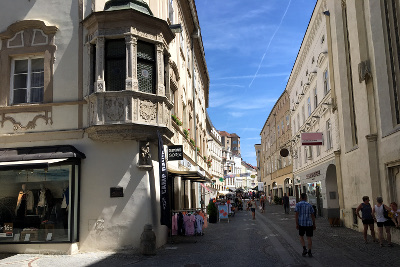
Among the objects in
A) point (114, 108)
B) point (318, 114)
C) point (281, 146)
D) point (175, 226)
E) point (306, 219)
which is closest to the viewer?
point (306, 219)

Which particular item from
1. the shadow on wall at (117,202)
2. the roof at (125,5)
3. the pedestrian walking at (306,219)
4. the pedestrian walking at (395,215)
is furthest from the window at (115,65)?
the pedestrian walking at (395,215)

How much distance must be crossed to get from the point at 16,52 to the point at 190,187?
43.6 feet

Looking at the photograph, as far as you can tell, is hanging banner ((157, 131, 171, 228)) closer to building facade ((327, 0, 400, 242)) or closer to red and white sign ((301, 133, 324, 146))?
building facade ((327, 0, 400, 242))

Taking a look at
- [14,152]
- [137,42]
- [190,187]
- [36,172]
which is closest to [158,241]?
[36,172]

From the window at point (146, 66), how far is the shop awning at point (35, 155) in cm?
313

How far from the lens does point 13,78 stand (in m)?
13.7

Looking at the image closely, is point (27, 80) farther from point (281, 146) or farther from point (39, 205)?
point (281, 146)

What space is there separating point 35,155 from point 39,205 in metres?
1.79

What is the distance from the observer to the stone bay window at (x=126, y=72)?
12500mm

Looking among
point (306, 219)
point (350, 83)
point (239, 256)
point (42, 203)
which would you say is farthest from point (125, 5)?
→ point (350, 83)

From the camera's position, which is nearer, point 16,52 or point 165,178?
point 165,178

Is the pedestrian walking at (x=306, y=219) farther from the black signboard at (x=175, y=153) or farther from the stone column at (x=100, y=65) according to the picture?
the stone column at (x=100, y=65)

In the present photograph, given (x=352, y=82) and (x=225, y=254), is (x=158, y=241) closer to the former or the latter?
(x=225, y=254)

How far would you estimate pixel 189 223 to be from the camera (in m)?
15.1
